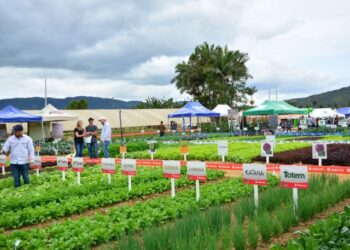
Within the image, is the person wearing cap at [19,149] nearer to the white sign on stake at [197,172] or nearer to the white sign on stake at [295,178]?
the white sign on stake at [197,172]

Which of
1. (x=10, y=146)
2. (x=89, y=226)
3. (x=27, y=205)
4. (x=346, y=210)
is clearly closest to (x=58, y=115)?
(x=10, y=146)

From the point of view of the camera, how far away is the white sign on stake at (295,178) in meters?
6.71

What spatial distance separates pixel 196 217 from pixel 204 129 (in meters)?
34.5

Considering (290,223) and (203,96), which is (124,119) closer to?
(203,96)

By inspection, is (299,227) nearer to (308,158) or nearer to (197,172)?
(197,172)

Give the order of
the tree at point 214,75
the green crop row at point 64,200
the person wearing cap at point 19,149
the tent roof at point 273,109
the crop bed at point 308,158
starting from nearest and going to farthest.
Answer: the green crop row at point 64,200 < the person wearing cap at point 19,149 < the crop bed at point 308,158 < the tent roof at point 273,109 < the tree at point 214,75

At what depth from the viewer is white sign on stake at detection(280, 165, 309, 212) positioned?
6708 mm

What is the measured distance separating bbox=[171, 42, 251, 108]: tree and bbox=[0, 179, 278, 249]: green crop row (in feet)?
152

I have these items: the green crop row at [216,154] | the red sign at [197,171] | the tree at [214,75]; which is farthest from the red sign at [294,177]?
the tree at [214,75]

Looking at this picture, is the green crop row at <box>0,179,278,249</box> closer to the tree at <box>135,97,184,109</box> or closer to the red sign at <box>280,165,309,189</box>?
the red sign at <box>280,165,309,189</box>

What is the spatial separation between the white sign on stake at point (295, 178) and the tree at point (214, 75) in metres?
46.9

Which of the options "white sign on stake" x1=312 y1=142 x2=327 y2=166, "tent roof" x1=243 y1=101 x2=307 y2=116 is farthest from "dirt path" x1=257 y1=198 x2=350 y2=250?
"tent roof" x1=243 y1=101 x2=307 y2=116

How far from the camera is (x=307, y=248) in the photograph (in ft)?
13.7

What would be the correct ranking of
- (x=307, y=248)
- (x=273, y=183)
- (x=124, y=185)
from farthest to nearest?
(x=124, y=185) < (x=273, y=183) < (x=307, y=248)
